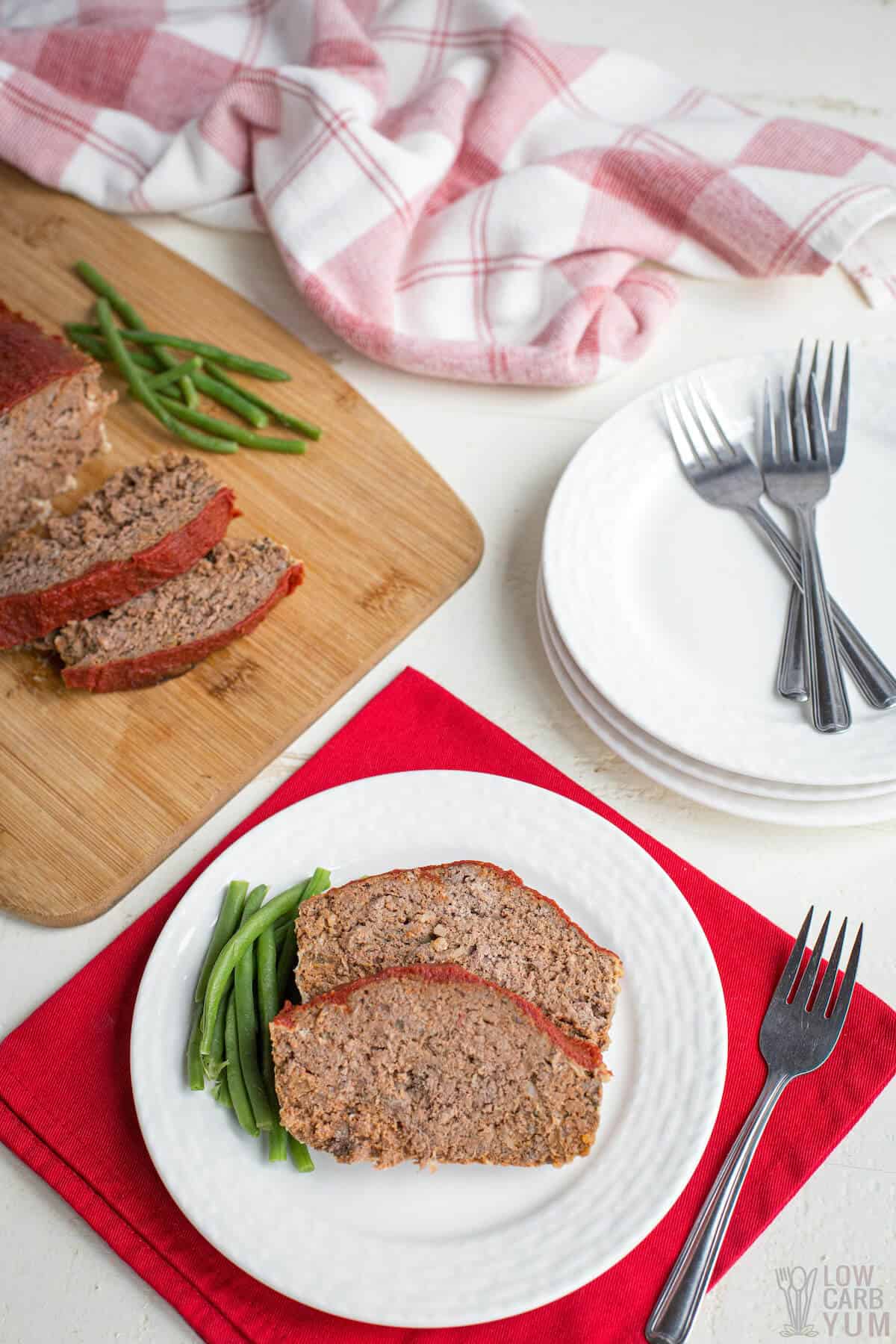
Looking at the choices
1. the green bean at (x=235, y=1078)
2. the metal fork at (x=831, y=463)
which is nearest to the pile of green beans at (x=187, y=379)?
the metal fork at (x=831, y=463)

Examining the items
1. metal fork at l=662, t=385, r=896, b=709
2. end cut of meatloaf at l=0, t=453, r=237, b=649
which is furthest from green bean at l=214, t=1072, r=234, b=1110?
metal fork at l=662, t=385, r=896, b=709

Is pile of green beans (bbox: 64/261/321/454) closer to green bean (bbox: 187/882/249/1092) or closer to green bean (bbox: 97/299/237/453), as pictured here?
green bean (bbox: 97/299/237/453)

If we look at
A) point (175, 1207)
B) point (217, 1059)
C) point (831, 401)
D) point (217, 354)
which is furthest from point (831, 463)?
point (175, 1207)

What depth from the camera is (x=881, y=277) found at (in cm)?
414

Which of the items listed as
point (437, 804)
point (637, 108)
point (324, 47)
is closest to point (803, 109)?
point (637, 108)

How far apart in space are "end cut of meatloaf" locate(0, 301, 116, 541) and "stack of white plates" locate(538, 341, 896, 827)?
5.08 feet

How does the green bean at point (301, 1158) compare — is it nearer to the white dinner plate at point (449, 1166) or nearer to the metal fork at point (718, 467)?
the white dinner plate at point (449, 1166)

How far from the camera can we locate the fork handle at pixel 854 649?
3070 millimetres

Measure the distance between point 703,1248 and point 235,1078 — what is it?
40.2 inches

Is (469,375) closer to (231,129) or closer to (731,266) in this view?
(731,266)

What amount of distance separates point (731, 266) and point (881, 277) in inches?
20.4
